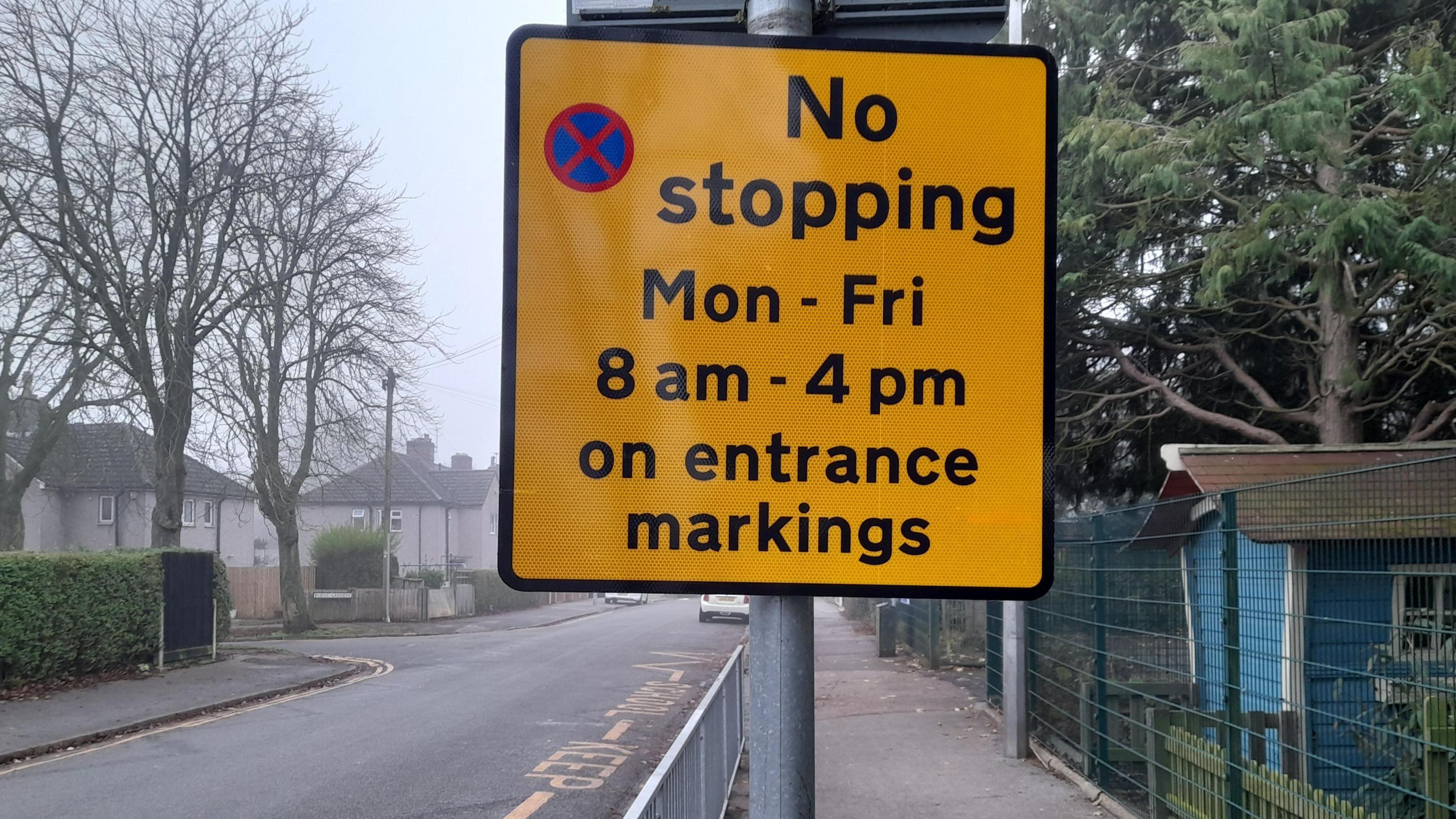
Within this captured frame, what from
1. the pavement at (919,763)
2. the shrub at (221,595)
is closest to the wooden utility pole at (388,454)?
the shrub at (221,595)

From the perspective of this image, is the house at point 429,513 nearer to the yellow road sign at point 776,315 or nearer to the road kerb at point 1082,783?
the road kerb at point 1082,783

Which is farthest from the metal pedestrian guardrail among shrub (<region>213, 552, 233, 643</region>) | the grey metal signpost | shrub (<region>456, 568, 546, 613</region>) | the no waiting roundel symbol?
shrub (<region>456, 568, 546, 613</region>)

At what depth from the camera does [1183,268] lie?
12.1 metres

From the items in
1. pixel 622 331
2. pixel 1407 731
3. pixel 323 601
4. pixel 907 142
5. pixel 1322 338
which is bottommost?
pixel 323 601

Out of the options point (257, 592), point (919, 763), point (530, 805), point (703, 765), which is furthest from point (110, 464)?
point (703, 765)

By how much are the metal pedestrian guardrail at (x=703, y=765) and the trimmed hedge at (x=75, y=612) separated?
1089 centimetres

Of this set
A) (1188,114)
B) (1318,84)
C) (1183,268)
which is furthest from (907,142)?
(1188,114)

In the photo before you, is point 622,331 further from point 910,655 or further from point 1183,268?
point 910,655

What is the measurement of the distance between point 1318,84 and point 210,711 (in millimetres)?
14395

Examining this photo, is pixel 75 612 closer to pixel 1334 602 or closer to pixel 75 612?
pixel 75 612

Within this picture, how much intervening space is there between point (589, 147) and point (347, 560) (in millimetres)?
40673

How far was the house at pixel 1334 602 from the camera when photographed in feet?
14.6

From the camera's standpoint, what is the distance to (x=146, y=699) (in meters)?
16.0

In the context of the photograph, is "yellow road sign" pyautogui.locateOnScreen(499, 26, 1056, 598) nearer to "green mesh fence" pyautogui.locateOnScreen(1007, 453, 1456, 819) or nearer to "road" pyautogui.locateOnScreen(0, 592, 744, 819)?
"green mesh fence" pyautogui.locateOnScreen(1007, 453, 1456, 819)
